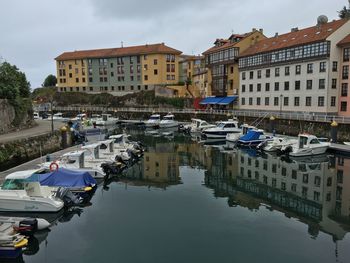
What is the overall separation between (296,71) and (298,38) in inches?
271

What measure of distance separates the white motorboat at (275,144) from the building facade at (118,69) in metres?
63.9

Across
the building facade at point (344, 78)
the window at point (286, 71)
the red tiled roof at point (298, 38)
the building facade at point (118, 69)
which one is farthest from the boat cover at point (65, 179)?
the building facade at point (118, 69)

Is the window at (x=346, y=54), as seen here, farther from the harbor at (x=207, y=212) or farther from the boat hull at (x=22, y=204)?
the boat hull at (x=22, y=204)

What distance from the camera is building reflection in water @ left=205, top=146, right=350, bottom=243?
75.1ft

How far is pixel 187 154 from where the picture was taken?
1845 inches

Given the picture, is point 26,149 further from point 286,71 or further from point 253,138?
point 286,71

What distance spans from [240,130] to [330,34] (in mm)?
21732

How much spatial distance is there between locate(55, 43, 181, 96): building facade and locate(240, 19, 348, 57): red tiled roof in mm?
34799

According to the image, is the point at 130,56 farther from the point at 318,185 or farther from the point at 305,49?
the point at 318,185

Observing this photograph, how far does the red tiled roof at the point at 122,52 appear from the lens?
105 m

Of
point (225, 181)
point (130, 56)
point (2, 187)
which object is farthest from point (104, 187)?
point (130, 56)

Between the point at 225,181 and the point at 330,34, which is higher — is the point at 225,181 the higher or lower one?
the lower one

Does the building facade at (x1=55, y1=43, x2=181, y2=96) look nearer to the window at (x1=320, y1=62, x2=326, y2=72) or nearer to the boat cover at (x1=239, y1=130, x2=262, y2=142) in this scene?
the window at (x1=320, y1=62, x2=326, y2=72)

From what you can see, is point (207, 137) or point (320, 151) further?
point (207, 137)
